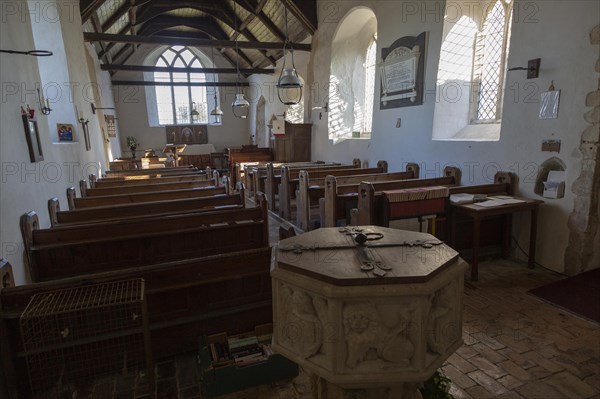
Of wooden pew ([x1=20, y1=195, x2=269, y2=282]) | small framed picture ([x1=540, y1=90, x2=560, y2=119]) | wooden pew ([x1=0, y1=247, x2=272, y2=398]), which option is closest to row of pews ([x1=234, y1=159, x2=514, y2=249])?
small framed picture ([x1=540, y1=90, x2=560, y2=119])

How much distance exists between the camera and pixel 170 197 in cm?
367

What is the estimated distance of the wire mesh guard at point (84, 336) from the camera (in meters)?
1.80

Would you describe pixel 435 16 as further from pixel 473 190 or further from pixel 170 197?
pixel 170 197

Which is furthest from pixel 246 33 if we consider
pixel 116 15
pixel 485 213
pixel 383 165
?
pixel 485 213

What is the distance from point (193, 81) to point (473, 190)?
487 inches

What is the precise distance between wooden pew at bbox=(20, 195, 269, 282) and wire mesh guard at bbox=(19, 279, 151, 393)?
0.53m

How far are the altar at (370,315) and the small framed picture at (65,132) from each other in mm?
4043

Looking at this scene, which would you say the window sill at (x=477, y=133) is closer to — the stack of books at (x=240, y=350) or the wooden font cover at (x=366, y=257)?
the wooden font cover at (x=366, y=257)

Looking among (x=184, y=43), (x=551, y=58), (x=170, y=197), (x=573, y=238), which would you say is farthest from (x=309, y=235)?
(x=184, y=43)

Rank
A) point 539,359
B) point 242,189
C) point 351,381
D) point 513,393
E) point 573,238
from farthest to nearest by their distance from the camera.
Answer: point 242,189 → point 573,238 → point 539,359 → point 513,393 → point 351,381

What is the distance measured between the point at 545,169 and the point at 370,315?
3.16m

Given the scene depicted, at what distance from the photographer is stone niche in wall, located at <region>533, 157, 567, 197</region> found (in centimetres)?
320

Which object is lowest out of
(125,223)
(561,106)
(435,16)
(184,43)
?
(125,223)

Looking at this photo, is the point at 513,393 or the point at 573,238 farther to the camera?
the point at 573,238
